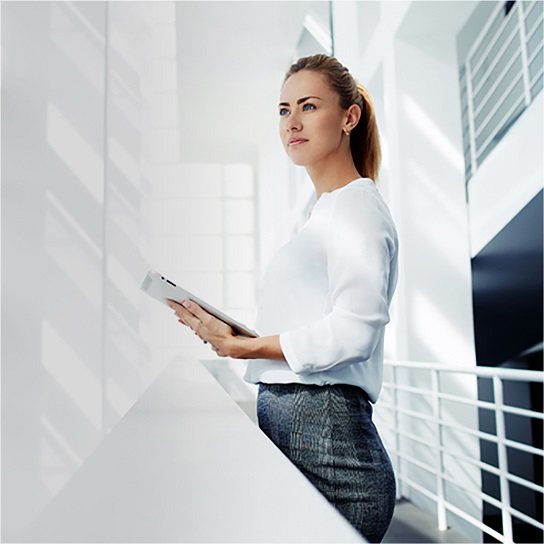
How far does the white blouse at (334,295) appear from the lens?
2.22ft

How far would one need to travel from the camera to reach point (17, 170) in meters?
2.60

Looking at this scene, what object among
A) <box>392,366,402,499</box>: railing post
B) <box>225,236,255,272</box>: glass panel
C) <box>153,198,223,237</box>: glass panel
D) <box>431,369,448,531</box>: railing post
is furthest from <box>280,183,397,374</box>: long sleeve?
<box>225,236,255,272</box>: glass panel

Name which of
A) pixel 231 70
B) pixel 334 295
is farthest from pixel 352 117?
pixel 231 70

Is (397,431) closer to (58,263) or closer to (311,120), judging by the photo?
(58,263)

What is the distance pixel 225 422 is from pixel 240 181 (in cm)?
833

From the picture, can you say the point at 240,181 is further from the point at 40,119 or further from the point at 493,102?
the point at 40,119

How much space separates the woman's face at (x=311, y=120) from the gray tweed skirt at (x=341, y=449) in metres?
0.32

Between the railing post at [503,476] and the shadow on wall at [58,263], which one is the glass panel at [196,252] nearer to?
the shadow on wall at [58,263]

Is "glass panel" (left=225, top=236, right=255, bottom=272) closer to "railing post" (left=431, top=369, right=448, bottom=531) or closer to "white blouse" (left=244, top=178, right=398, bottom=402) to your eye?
"railing post" (left=431, top=369, right=448, bottom=531)

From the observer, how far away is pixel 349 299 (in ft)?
2.22

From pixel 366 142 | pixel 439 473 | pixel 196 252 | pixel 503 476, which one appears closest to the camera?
pixel 366 142

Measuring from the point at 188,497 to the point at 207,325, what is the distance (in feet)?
1.71

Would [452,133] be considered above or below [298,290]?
above

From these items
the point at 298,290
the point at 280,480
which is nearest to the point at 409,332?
the point at 298,290
